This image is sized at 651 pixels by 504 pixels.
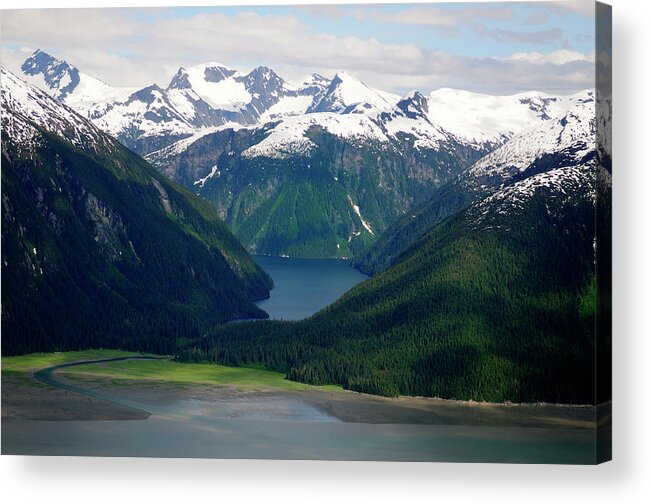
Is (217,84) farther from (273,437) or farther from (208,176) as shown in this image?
(208,176)

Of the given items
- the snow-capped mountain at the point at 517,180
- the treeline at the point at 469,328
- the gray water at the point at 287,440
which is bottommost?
the gray water at the point at 287,440

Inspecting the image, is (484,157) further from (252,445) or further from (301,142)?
(301,142)

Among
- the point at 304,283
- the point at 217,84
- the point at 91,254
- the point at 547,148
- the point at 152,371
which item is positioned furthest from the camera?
the point at 304,283

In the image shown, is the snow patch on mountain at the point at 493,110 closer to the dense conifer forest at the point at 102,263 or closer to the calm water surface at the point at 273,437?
the dense conifer forest at the point at 102,263

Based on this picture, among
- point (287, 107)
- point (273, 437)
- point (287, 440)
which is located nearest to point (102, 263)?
point (273, 437)

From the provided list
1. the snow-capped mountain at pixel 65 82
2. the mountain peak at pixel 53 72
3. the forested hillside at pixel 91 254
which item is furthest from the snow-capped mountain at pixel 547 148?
Result: the mountain peak at pixel 53 72

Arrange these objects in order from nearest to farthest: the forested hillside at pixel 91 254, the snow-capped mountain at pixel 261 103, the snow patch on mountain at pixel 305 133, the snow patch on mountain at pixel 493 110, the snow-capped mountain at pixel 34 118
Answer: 1. the snow patch on mountain at pixel 493 110
2. the forested hillside at pixel 91 254
3. the snow-capped mountain at pixel 34 118
4. the snow-capped mountain at pixel 261 103
5. the snow patch on mountain at pixel 305 133
